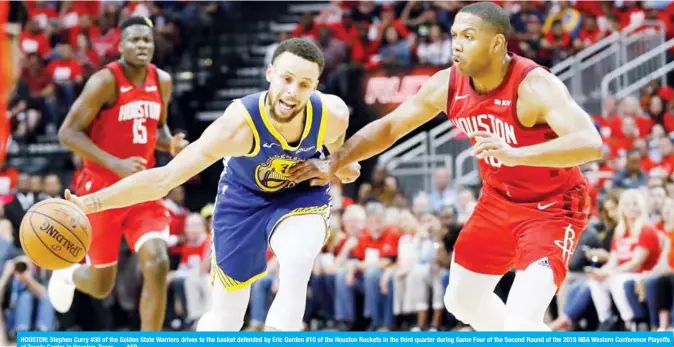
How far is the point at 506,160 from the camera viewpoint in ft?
18.7

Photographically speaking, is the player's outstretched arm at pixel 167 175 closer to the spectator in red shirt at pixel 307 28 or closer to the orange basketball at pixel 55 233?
the orange basketball at pixel 55 233

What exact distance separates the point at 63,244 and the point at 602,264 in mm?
6387

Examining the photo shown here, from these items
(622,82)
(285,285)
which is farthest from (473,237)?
(622,82)

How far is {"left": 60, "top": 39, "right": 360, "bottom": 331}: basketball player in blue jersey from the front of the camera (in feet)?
19.9

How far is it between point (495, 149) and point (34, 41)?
1255 cm

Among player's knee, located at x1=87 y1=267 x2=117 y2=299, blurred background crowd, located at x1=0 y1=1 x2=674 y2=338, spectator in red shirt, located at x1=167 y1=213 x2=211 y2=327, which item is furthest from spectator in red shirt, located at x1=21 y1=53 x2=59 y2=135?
player's knee, located at x1=87 y1=267 x2=117 y2=299

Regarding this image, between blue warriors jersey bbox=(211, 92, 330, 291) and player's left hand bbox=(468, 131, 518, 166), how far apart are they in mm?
1039

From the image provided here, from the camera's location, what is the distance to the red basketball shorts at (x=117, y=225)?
801cm

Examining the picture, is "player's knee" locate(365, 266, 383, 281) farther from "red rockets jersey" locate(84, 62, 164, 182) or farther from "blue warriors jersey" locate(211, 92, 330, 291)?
"blue warriors jersey" locate(211, 92, 330, 291)

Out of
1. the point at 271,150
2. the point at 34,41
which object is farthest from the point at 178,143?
the point at 34,41

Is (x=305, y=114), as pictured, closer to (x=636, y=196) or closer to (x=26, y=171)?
(x=636, y=196)

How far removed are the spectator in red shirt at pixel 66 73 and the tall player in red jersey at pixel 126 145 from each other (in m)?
7.52

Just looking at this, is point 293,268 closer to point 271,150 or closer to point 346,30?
point 271,150

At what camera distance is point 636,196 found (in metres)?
10.9
